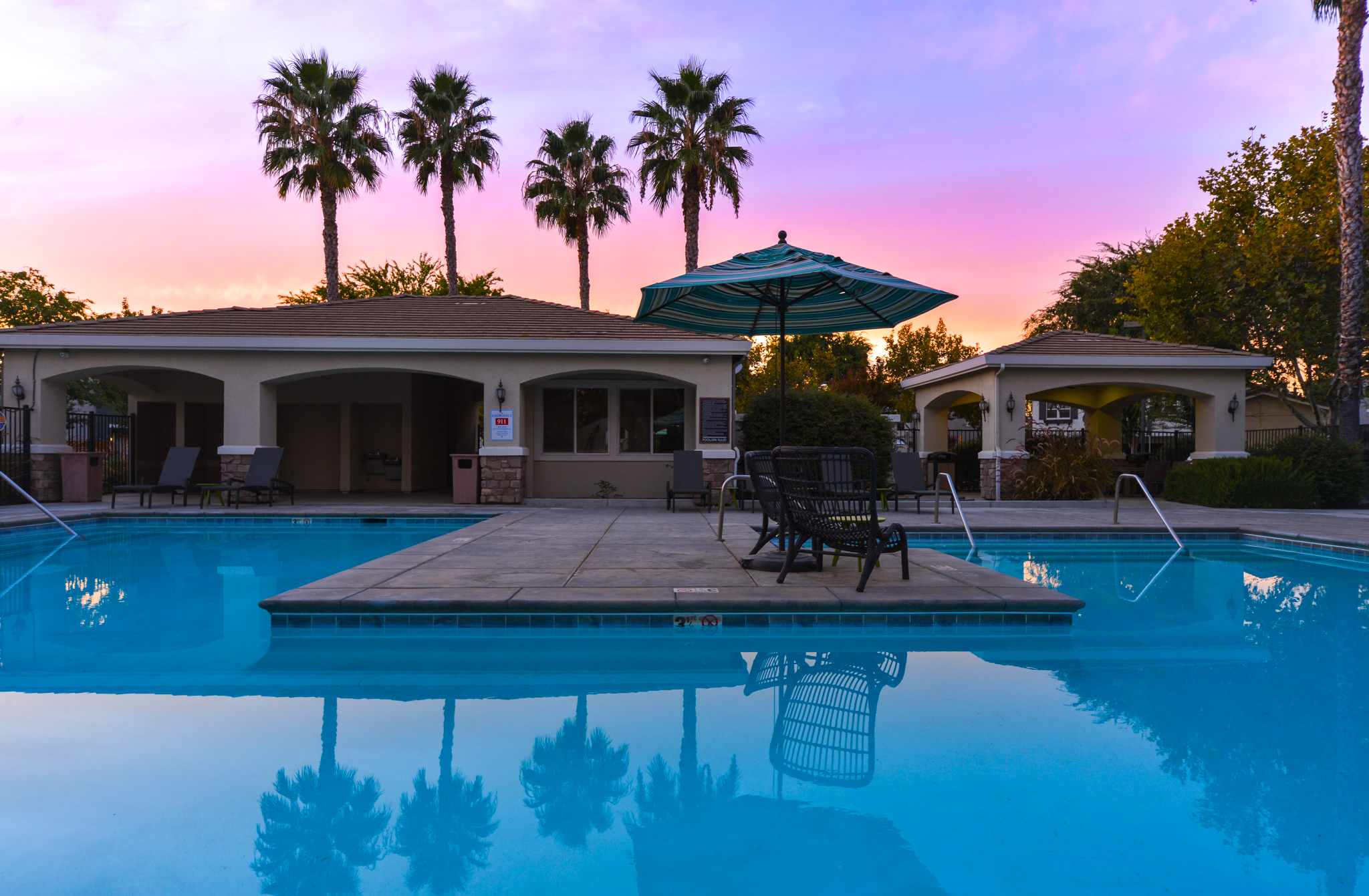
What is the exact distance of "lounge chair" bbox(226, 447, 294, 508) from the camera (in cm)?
1317

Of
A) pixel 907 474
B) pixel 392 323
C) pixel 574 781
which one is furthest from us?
pixel 392 323

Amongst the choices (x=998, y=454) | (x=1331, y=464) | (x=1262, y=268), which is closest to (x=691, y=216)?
(x=998, y=454)

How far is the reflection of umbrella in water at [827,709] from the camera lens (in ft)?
10.1

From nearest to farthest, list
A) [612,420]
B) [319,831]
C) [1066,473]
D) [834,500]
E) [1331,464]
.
Answer: [319,831], [834,500], [1331,464], [1066,473], [612,420]

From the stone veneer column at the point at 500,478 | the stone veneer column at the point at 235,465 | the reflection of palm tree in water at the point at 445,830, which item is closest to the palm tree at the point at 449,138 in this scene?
the stone veneer column at the point at 235,465

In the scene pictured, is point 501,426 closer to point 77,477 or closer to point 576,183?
point 77,477

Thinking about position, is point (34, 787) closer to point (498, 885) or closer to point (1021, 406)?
point (498, 885)

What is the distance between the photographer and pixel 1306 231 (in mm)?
19031

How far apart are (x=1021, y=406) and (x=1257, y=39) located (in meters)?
8.01

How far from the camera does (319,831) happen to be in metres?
2.52

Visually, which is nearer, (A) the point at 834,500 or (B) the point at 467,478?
(A) the point at 834,500

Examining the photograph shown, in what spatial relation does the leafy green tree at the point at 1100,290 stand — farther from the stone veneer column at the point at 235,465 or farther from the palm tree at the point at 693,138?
the stone veneer column at the point at 235,465

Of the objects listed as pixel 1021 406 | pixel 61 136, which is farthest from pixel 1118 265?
pixel 61 136

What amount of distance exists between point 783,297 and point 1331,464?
1408 cm
